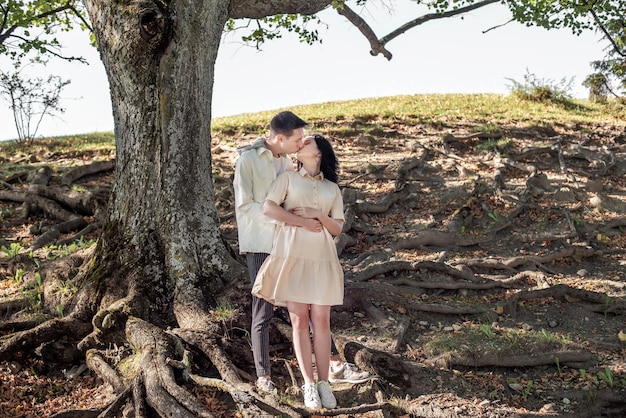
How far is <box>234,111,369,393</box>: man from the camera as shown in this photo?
501 centimetres

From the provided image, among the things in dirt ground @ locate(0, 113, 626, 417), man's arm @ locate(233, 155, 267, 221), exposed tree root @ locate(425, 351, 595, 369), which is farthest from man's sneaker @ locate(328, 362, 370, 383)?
man's arm @ locate(233, 155, 267, 221)

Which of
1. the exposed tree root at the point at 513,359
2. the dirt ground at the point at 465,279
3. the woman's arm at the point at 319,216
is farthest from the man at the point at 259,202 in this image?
the exposed tree root at the point at 513,359

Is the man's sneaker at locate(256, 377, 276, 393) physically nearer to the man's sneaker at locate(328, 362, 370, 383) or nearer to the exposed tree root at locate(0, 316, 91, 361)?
the man's sneaker at locate(328, 362, 370, 383)

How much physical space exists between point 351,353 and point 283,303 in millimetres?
1172

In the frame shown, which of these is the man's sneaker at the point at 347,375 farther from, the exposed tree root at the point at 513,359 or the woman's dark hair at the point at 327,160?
the woman's dark hair at the point at 327,160

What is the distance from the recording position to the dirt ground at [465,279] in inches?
228

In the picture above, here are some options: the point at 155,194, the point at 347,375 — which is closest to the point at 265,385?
the point at 347,375

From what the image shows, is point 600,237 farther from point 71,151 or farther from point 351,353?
point 71,151

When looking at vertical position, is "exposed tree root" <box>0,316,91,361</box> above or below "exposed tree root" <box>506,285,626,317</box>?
above

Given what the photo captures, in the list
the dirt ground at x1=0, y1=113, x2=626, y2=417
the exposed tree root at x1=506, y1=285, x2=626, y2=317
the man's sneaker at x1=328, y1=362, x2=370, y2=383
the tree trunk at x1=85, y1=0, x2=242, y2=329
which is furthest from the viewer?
the exposed tree root at x1=506, y1=285, x2=626, y2=317

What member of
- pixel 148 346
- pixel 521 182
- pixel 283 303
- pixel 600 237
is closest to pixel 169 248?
pixel 148 346

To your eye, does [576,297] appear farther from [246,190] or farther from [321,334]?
[246,190]

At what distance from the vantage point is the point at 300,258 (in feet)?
15.9

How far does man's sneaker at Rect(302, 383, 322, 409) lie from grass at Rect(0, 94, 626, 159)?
10.8m
